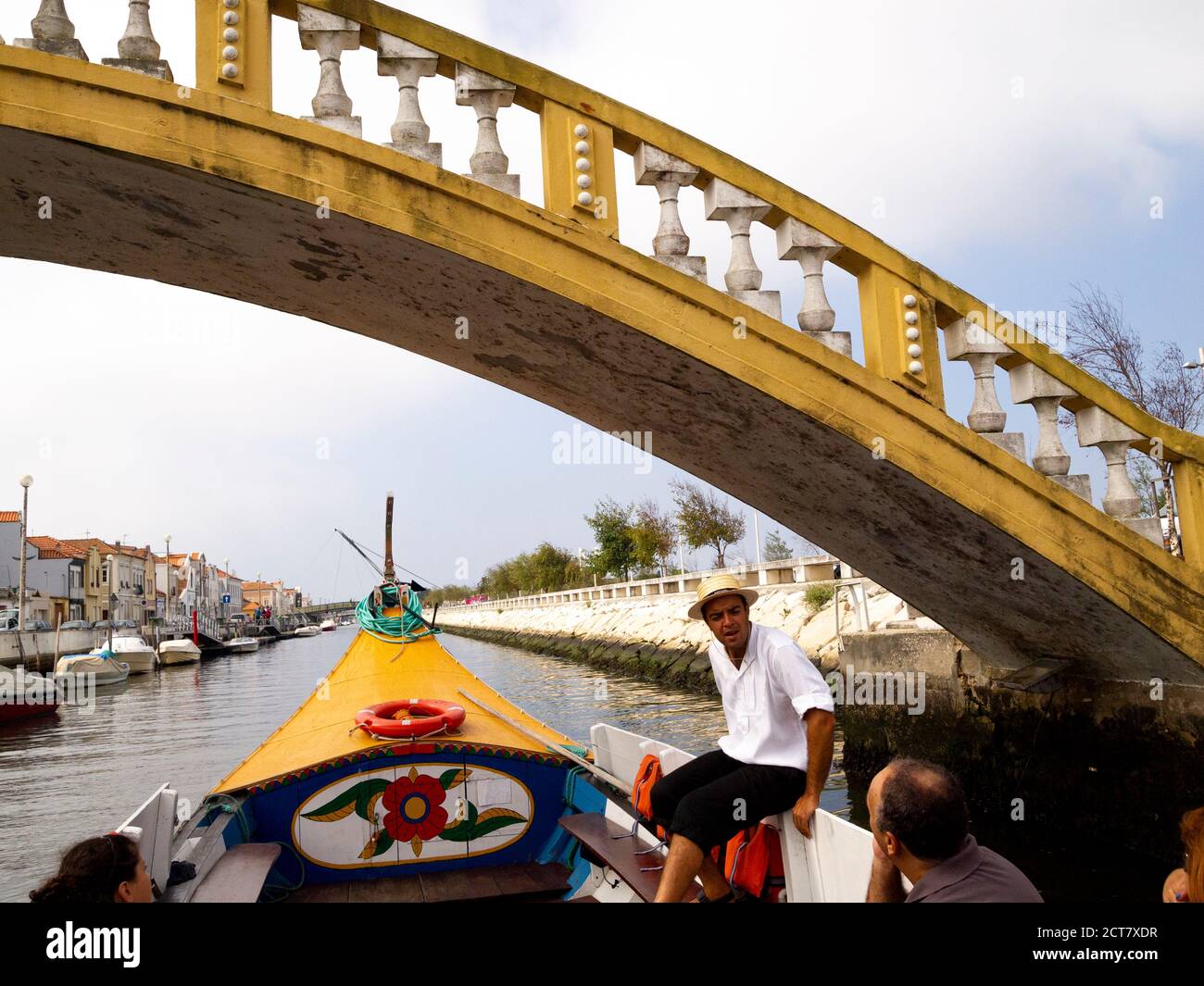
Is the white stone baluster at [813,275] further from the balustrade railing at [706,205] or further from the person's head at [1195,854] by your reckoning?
the person's head at [1195,854]

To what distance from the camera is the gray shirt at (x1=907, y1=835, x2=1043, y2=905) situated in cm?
223

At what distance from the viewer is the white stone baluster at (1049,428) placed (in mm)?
5320

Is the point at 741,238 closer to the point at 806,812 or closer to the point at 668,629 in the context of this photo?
the point at 806,812

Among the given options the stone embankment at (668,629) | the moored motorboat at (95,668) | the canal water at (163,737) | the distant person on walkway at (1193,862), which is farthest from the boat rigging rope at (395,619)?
the moored motorboat at (95,668)

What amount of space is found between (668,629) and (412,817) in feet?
74.2

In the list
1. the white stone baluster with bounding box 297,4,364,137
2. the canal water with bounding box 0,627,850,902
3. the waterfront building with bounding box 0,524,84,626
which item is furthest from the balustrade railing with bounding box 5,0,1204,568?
the waterfront building with bounding box 0,524,84,626

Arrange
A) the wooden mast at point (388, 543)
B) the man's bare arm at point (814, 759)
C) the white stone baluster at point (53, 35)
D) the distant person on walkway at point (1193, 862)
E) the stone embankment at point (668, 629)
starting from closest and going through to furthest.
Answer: the distant person on walkway at point (1193, 862) → the man's bare arm at point (814, 759) → the white stone baluster at point (53, 35) → the wooden mast at point (388, 543) → the stone embankment at point (668, 629)

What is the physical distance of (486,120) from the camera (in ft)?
15.4

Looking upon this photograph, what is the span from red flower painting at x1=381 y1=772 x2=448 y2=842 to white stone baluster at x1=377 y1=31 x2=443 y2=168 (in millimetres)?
3628

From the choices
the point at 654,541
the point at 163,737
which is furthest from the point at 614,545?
the point at 163,737

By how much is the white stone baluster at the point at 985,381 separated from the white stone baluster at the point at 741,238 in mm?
973
